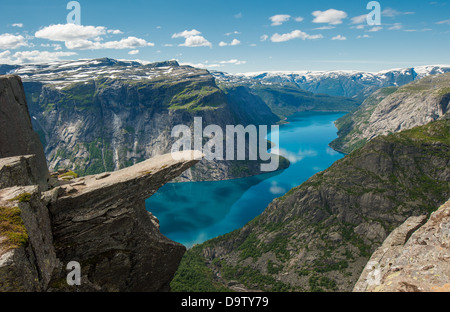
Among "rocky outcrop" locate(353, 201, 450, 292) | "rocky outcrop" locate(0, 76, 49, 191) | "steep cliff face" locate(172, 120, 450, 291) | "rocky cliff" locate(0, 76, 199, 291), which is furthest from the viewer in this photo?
"steep cliff face" locate(172, 120, 450, 291)

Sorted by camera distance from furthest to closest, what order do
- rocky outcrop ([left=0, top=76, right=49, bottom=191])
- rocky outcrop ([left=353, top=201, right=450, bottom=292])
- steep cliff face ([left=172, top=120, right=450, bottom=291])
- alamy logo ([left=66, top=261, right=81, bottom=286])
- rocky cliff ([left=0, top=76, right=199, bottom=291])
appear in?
steep cliff face ([left=172, top=120, right=450, bottom=291]), rocky outcrop ([left=0, top=76, right=49, bottom=191]), alamy logo ([left=66, top=261, right=81, bottom=286]), rocky cliff ([left=0, top=76, right=199, bottom=291]), rocky outcrop ([left=353, top=201, right=450, bottom=292])

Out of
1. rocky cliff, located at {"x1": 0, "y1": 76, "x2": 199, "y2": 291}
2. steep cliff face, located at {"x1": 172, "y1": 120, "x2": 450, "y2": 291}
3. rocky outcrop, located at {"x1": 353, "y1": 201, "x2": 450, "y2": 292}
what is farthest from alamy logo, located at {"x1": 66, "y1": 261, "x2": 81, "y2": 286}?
steep cliff face, located at {"x1": 172, "y1": 120, "x2": 450, "y2": 291}

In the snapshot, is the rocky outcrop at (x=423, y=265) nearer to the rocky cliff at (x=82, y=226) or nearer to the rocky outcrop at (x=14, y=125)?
the rocky cliff at (x=82, y=226)

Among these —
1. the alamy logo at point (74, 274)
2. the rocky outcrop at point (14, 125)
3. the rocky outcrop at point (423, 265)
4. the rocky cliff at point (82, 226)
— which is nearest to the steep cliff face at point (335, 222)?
the rocky cliff at point (82, 226)

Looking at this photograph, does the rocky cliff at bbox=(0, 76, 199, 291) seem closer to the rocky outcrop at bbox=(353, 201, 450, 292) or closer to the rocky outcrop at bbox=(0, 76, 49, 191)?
the rocky outcrop at bbox=(0, 76, 49, 191)

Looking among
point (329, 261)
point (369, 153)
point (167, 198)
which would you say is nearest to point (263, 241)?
point (329, 261)

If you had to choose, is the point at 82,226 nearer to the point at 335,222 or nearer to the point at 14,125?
the point at 14,125

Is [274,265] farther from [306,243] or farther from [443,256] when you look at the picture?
[443,256]
